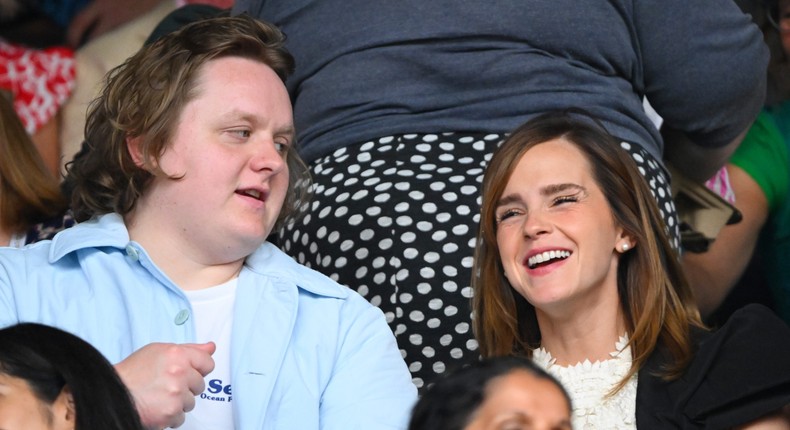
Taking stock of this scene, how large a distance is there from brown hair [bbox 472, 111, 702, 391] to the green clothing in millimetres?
1079

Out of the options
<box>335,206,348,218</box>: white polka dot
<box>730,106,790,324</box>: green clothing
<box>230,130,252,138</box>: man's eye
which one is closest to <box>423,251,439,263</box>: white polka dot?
<box>335,206,348,218</box>: white polka dot

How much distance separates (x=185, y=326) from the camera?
7.18 feet

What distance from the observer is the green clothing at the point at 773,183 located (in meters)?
3.38

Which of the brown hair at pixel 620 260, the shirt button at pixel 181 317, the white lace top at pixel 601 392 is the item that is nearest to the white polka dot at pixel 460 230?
the brown hair at pixel 620 260

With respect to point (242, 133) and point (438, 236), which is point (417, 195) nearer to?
point (438, 236)

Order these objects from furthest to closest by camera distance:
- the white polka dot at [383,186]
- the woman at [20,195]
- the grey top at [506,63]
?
the woman at [20,195] < the grey top at [506,63] < the white polka dot at [383,186]

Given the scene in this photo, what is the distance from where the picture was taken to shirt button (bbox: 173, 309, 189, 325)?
219cm

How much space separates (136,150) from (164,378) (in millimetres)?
548

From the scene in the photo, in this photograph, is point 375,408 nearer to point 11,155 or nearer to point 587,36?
point 587,36

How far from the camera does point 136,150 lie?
2326mm

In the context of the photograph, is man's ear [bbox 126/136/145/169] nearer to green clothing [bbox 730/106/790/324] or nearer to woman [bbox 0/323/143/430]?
woman [bbox 0/323/143/430]

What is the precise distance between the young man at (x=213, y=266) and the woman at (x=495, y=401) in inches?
15.7

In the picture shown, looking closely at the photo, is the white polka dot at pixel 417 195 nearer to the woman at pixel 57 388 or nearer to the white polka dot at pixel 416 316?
the white polka dot at pixel 416 316

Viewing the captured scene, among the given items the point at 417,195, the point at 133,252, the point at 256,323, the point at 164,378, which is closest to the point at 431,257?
the point at 417,195
